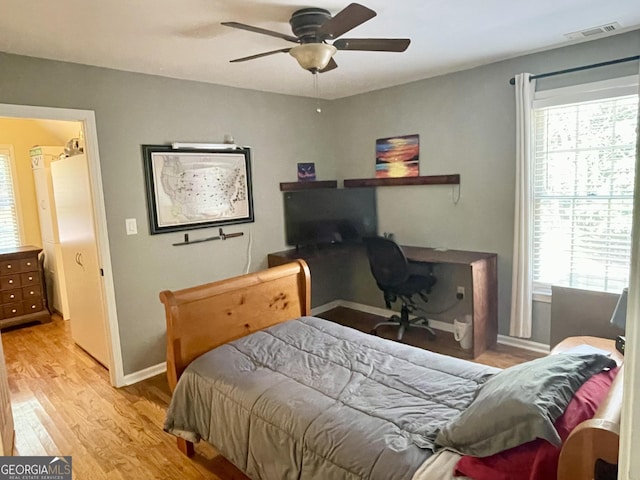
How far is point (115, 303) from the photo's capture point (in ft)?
10.6

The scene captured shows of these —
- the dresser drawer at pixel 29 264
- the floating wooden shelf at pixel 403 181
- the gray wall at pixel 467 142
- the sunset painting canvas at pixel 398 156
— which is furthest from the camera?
the dresser drawer at pixel 29 264

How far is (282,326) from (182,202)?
1.53m

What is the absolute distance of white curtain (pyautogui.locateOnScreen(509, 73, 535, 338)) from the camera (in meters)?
3.26

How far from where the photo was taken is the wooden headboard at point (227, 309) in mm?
2301

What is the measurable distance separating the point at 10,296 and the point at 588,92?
581 cm

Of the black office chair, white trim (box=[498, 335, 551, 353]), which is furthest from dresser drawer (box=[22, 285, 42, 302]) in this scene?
white trim (box=[498, 335, 551, 353])

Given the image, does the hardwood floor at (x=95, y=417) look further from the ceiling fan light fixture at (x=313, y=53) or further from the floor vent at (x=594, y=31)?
the floor vent at (x=594, y=31)

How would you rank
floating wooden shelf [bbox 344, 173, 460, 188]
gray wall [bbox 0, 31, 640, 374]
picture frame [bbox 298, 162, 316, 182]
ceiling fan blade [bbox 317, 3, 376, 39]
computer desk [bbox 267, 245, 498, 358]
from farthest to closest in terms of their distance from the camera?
picture frame [bbox 298, 162, 316, 182]
floating wooden shelf [bbox 344, 173, 460, 188]
computer desk [bbox 267, 245, 498, 358]
gray wall [bbox 0, 31, 640, 374]
ceiling fan blade [bbox 317, 3, 376, 39]

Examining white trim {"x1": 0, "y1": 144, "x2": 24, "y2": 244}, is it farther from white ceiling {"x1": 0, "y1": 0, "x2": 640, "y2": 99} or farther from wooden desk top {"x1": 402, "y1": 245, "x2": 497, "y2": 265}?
wooden desk top {"x1": 402, "y1": 245, "x2": 497, "y2": 265}

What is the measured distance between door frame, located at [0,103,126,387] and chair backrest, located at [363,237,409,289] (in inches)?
83.5

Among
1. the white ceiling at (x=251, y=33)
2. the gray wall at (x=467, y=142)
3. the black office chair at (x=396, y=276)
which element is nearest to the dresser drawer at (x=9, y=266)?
the white ceiling at (x=251, y=33)

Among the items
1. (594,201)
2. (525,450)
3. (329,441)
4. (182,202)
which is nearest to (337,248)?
(182,202)

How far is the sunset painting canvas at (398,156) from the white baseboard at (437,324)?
Answer: 150 cm

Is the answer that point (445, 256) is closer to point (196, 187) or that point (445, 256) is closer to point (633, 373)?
point (196, 187)
